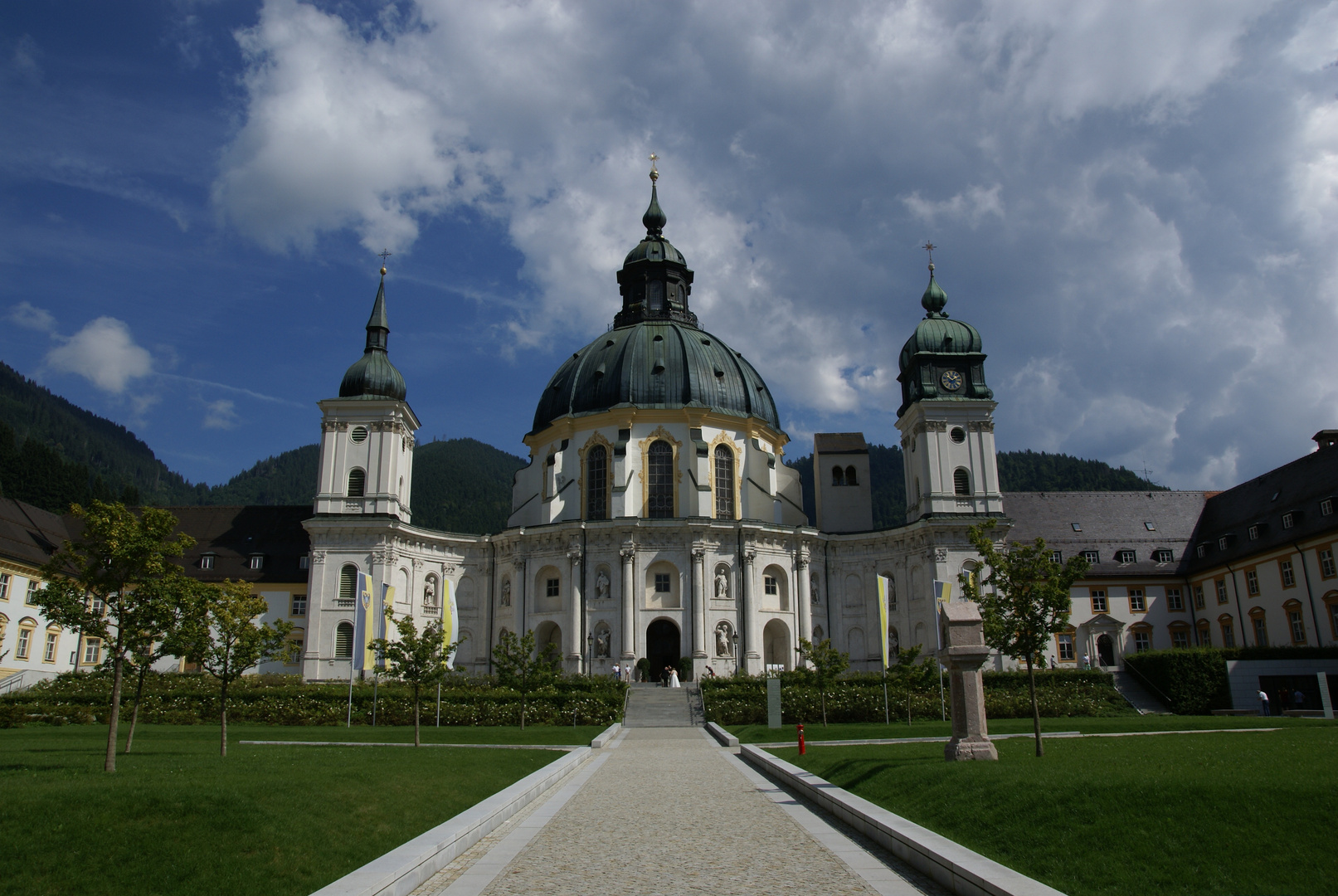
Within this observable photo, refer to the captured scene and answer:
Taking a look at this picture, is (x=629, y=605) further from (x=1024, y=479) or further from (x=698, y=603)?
(x=1024, y=479)

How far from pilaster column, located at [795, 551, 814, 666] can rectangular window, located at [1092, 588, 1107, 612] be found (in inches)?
757

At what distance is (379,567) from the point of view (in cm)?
6072

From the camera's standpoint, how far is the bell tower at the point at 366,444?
62.9m

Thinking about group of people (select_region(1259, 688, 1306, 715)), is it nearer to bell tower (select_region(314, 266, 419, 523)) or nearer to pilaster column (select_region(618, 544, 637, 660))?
pilaster column (select_region(618, 544, 637, 660))

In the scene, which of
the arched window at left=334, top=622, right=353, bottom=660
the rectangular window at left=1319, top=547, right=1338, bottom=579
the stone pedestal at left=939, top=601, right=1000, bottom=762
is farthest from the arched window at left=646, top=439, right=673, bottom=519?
the stone pedestal at left=939, top=601, right=1000, bottom=762

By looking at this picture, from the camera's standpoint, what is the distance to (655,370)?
68312mm

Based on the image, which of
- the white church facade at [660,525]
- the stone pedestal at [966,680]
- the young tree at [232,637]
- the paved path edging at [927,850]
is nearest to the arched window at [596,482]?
the white church facade at [660,525]

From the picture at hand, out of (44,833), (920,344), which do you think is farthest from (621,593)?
(44,833)

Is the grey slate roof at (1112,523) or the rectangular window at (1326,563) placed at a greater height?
the grey slate roof at (1112,523)

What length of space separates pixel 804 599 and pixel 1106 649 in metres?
20.9

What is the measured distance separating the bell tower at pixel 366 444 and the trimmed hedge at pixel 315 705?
19970 mm

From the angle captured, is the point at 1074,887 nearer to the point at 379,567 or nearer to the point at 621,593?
the point at 621,593

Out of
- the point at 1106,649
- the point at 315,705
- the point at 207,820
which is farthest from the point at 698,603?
the point at 207,820

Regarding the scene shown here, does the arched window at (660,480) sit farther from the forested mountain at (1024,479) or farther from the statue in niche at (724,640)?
the forested mountain at (1024,479)
